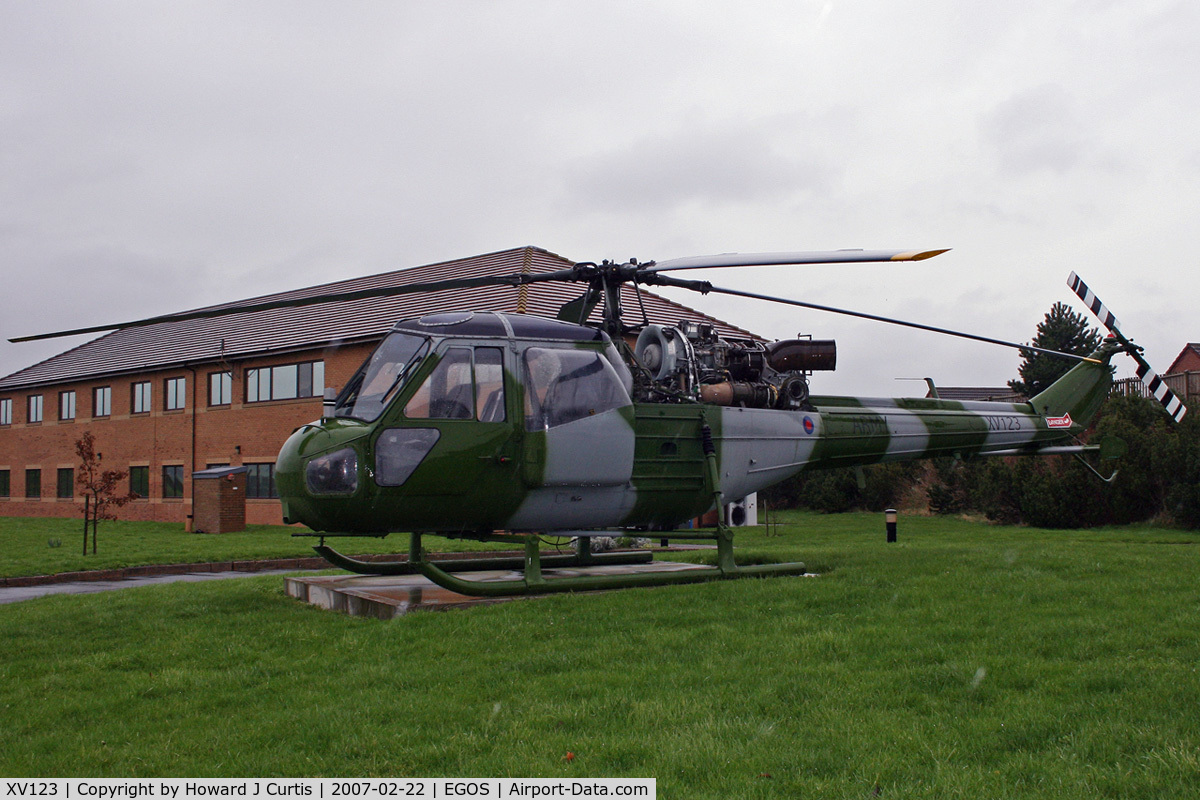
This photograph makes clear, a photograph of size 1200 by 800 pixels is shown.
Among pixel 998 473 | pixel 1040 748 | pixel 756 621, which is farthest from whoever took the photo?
pixel 998 473

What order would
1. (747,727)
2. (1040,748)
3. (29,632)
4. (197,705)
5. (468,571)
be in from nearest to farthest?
(1040,748), (747,727), (197,705), (29,632), (468,571)

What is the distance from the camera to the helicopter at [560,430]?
8.58 meters

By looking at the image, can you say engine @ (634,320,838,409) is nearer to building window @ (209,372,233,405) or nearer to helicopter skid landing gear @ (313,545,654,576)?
helicopter skid landing gear @ (313,545,654,576)

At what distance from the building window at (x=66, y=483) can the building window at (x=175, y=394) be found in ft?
28.5

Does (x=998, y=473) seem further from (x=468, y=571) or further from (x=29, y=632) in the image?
(x=29, y=632)

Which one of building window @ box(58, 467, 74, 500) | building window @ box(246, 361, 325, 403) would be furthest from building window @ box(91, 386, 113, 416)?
building window @ box(246, 361, 325, 403)

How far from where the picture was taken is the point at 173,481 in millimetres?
34344

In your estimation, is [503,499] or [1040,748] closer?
[1040,748]

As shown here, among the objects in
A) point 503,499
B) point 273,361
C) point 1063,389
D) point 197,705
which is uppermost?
point 273,361

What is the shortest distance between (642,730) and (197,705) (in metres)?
2.74

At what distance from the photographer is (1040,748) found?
4.32 m

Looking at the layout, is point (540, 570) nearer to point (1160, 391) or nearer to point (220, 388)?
point (1160, 391)

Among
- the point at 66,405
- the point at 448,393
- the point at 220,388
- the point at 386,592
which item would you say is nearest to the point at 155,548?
the point at 386,592

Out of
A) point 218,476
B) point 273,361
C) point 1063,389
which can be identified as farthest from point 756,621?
point 273,361
